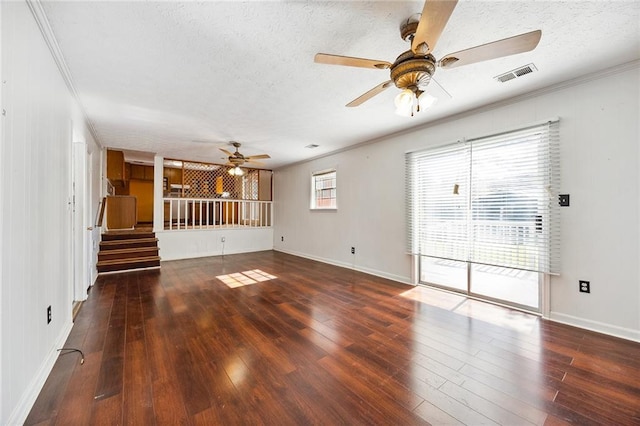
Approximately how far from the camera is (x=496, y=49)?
5.37 ft

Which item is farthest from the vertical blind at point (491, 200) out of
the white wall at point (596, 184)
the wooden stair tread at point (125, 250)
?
the wooden stair tread at point (125, 250)

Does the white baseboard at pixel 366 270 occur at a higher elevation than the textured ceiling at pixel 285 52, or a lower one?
lower

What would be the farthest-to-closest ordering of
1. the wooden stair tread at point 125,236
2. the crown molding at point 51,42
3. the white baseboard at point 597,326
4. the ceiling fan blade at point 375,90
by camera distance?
the wooden stair tread at point 125,236 → the white baseboard at point 597,326 → the ceiling fan blade at point 375,90 → the crown molding at point 51,42

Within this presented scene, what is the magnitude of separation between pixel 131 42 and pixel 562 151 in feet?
13.8

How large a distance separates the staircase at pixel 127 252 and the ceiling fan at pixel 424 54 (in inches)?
212

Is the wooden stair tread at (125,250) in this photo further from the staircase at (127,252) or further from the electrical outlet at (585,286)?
the electrical outlet at (585,286)

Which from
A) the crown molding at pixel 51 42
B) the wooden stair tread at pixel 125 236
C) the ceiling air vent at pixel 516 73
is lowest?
the wooden stair tread at pixel 125 236

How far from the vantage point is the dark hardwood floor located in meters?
1.49

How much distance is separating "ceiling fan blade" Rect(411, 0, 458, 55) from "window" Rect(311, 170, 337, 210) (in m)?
4.17

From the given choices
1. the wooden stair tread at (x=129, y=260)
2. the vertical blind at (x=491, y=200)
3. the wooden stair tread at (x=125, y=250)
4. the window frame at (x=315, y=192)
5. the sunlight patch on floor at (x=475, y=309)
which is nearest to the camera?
the sunlight patch on floor at (x=475, y=309)

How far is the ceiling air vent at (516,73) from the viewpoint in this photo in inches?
95.5

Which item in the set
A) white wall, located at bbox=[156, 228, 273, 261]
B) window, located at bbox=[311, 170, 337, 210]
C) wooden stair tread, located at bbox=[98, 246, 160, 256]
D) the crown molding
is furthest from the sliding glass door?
wooden stair tread, located at bbox=[98, 246, 160, 256]

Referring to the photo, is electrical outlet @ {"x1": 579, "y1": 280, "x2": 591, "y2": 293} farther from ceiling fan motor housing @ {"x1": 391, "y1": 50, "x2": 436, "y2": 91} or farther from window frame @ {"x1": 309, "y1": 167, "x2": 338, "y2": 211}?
window frame @ {"x1": 309, "y1": 167, "x2": 338, "y2": 211}

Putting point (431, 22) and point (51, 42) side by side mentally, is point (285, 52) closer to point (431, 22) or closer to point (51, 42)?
point (431, 22)
